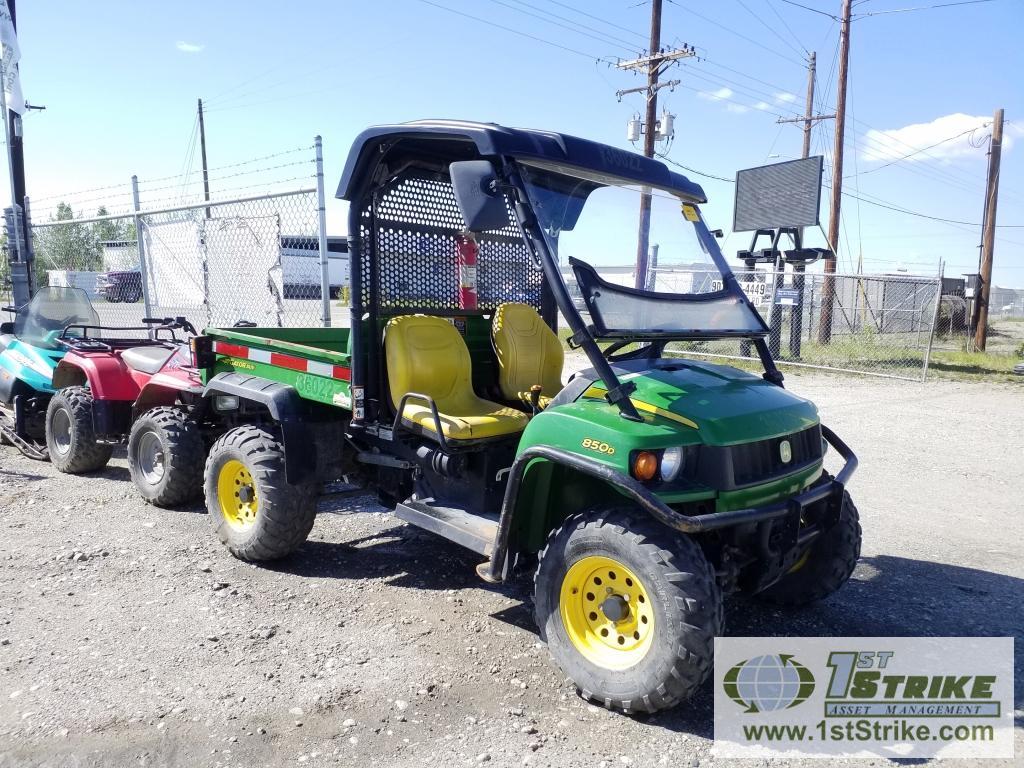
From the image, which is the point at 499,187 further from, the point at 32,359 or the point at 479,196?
the point at 32,359

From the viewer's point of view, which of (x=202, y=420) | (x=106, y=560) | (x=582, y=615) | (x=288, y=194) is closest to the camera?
(x=582, y=615)

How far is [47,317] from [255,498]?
4.14m

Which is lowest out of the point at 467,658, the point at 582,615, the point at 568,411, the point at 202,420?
the point at 467,658

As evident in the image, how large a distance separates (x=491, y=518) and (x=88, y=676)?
1.93m

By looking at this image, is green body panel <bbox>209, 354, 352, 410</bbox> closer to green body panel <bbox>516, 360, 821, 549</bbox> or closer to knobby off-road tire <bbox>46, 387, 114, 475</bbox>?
green body panel <bbox>516, 360, 821, 549</bbox>

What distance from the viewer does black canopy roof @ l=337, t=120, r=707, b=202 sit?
3.50 m

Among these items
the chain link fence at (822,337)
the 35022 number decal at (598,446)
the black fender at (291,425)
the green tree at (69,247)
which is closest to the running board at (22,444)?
the black fender at (291,425)

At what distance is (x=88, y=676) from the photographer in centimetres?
337

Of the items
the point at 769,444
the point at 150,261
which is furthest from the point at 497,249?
the point at 150,261

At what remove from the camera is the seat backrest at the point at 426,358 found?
170 inches

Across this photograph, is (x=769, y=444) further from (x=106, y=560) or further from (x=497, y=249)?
(x=106, y=560)

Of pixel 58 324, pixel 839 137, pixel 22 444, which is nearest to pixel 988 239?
pixel 839 137

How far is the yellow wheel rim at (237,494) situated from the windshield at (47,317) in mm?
3550

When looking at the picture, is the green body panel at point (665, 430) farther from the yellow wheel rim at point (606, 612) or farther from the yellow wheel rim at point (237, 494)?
the yellow wheel rim at point (237, 494)
